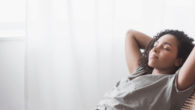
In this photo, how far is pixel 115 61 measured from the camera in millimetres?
2100

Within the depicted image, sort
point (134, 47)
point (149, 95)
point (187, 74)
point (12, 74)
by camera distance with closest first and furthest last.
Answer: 1. point (187, 74)
2. point (149, 95)
3. point (134, 47)
4. point (12, 74)

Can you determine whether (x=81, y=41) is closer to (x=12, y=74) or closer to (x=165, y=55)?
(x=12, y=74)

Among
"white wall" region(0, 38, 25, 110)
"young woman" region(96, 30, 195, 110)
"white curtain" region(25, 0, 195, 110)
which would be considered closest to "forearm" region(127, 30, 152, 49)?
"young woman" region(96, 30, 195, 110)

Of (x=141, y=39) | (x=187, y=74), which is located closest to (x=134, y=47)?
(x=141, y=39)

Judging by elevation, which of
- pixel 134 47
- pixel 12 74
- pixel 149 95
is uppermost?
pixel 134 47

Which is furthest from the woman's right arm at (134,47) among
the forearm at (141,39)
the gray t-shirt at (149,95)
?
the gray t-shirt at (149,95)

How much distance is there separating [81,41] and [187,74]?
86cm

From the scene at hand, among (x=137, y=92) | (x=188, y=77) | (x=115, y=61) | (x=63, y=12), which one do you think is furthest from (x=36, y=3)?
(x=188, y=77)

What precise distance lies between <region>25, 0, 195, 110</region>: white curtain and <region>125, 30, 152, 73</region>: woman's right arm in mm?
255

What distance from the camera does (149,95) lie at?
4.64 feet

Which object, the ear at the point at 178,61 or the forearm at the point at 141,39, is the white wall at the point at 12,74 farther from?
the ear at the point at 178,61

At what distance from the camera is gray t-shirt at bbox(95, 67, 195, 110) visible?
1.36 meters

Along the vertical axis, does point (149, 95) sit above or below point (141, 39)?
below

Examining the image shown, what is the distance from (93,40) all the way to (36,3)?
40cm
